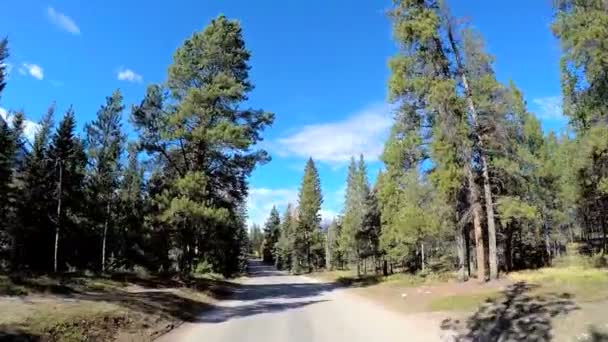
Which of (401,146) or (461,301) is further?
(401,146)

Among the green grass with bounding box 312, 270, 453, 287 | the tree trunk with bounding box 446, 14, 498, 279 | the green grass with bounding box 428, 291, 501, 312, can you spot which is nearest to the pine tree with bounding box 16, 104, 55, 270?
the green grass with bounding box 312, 270, 453, 287

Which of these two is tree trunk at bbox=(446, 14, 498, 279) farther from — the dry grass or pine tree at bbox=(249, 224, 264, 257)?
pine tree at bbox=(249, 224, 264, 257)

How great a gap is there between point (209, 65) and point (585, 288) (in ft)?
60.8

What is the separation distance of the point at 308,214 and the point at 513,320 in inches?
2419

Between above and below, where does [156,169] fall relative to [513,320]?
above

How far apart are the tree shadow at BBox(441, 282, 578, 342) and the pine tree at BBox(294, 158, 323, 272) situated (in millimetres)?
58699

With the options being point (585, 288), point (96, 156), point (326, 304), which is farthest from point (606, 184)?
point (96, 156)

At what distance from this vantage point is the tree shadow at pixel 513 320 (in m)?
9.07

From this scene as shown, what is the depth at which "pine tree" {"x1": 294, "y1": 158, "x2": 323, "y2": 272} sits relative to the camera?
7150 centimetres

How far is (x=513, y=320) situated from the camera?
10.1 meters

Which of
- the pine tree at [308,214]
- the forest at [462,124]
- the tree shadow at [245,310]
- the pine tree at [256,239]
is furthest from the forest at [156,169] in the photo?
the pine tree at [256,239]

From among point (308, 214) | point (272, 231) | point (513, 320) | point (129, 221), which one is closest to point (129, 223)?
point (129, 221)

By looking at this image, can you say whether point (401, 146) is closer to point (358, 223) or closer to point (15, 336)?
point (15, 336)

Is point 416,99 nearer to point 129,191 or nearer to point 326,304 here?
point 326,304
